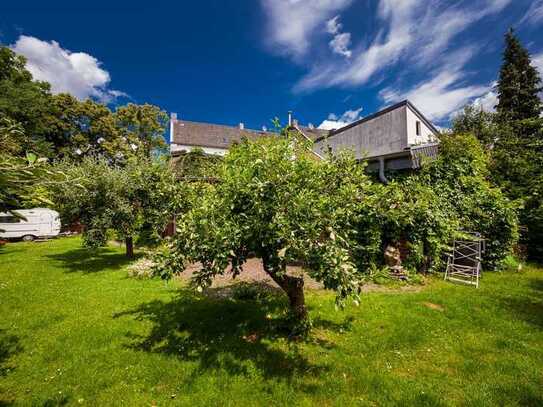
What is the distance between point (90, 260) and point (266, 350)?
39.3 ft

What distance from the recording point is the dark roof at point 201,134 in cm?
4184

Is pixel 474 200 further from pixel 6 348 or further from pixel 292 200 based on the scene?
pixel 6 348

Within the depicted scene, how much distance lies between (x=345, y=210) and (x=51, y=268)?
13212 millimetres

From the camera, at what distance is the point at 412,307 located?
21.5 feet

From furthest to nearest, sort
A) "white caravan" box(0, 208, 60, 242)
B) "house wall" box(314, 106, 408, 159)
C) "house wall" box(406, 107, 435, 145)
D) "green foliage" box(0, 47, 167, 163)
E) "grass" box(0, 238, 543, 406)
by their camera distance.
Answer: "green foliage" box(0, 47, 167, 163) → "house wall" box(314, 106, 408, 159) → "house wall" box(406, 107, 435, 145) → "white caravan" box(0, 208, 60, 242) → "grass" box(0, 238, 543, 406)

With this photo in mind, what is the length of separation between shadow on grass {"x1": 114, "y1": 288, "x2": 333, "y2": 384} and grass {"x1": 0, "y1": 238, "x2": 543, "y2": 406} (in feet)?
0.09

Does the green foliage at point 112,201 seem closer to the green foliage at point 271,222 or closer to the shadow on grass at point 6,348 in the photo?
the shadow on grass at point 6,348

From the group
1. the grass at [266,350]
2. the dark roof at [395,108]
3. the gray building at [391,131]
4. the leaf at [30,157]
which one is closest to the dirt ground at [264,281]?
the grass at [266,350]

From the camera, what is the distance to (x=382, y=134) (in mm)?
21609

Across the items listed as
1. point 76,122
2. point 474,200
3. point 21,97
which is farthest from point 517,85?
point 76,122

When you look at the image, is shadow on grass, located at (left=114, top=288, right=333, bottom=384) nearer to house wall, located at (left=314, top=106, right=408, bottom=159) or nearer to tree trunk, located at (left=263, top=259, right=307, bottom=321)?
tree trunk, located at (left=263, top=259, right=307, bottom=321)

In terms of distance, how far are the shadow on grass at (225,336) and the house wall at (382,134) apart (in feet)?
49.5

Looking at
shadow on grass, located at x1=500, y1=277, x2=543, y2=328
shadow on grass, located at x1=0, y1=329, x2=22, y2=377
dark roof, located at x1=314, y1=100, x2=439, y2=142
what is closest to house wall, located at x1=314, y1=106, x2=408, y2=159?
dark roof, located at x1=314, y1=100, x2=439, y2=142

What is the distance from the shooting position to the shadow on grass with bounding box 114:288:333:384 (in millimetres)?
4434
